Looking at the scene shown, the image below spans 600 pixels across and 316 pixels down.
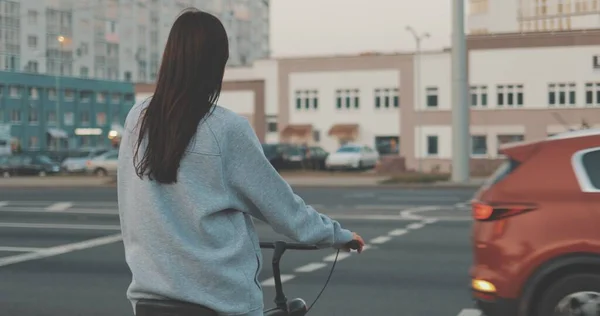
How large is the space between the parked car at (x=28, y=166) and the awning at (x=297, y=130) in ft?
65.6

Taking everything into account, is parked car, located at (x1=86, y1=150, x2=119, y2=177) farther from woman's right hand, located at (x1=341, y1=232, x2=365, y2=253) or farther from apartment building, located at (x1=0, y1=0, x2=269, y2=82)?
woman's right hand, located at (x1=341, y1=232, x2=365, y2=253)

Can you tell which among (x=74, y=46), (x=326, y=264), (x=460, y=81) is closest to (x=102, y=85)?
(x=74, y=46)

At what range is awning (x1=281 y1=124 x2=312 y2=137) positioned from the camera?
7250cm

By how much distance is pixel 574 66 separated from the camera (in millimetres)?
63656

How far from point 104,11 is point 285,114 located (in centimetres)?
3763

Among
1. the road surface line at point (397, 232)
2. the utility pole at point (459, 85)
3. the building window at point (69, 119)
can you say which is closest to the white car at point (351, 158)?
the utility pole at point (459, 85)

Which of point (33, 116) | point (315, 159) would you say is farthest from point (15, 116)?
point (315, 159)

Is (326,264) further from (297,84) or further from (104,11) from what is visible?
(104,11)

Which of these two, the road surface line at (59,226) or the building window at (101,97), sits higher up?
the building window at (101,97)

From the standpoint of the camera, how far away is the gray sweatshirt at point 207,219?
9.62 ft

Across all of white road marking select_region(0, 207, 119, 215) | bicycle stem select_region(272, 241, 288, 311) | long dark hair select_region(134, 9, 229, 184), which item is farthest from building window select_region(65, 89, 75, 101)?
long dark hair select_region(134, 9, 229, 184)

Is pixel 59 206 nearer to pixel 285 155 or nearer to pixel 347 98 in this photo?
pixel 285 155

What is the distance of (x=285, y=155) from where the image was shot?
170 feet

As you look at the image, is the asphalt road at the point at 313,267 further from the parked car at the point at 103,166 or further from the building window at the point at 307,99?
the building window at the point at 307,99
